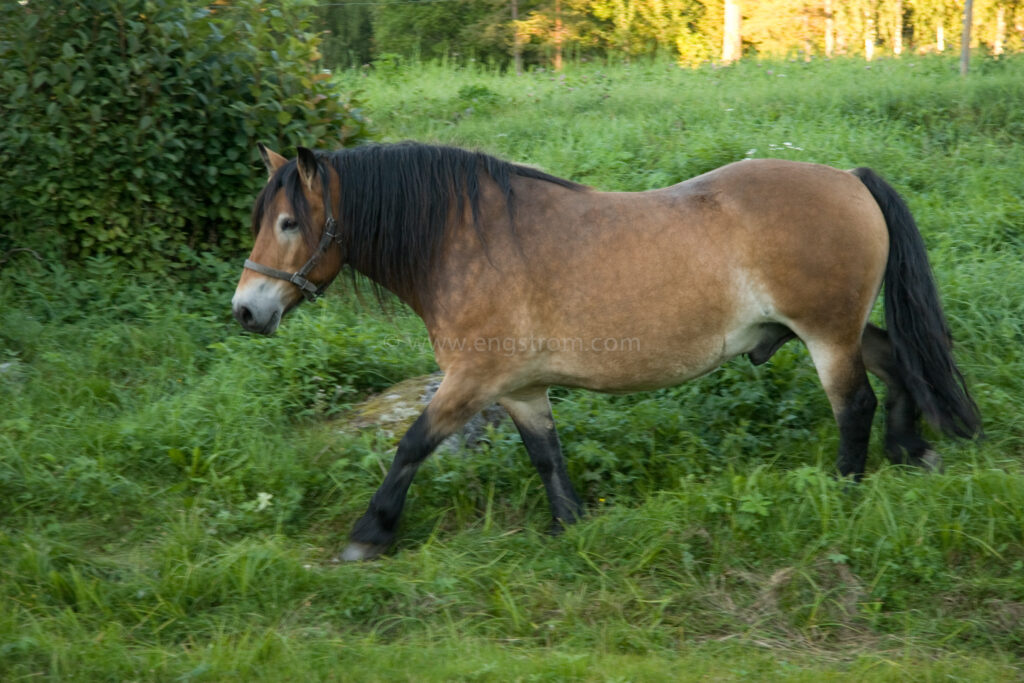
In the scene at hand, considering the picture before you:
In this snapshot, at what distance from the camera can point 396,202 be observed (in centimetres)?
428

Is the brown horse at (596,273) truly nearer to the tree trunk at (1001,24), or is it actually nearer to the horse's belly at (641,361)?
the horse's belly at (641,361)

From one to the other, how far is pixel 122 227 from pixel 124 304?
654 mm

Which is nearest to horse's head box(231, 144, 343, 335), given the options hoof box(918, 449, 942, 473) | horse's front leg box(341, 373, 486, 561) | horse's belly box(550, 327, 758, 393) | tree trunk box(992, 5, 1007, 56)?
horse's front leg box(341, 373, 486, 561)

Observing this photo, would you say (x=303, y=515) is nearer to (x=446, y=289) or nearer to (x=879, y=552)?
(x=446, y=289)

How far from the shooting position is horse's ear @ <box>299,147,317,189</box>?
411 cm

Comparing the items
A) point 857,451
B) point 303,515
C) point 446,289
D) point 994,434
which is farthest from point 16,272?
point 994,434

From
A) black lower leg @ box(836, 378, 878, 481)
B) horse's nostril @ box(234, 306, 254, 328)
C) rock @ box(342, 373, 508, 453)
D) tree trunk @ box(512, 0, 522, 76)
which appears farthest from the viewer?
tree trunk @ box(512, 0, 522, 76)

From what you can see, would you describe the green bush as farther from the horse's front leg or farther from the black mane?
the horse's front leg

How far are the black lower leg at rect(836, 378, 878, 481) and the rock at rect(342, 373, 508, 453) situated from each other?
1.93 meters

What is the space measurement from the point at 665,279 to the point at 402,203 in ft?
4.16

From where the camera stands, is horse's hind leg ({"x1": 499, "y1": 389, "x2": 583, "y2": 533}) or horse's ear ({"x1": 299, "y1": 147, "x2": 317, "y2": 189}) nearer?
horse's ear ({"x1": 299, "y1": 147, "x2": 317, "y2": 189})

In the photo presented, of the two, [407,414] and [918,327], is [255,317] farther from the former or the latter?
[918,327]

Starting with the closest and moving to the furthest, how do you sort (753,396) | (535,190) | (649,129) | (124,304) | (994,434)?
(535,190), (994,434), (753,396), (124,304), (649,129)

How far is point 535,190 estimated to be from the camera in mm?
4449
